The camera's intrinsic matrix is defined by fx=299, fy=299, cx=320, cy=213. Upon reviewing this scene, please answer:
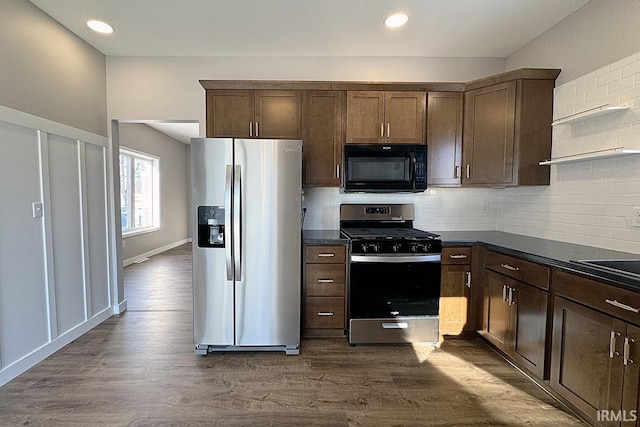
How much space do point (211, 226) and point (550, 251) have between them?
97.5 inches

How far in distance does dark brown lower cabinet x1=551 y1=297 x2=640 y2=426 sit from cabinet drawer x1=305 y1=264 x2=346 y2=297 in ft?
4.92

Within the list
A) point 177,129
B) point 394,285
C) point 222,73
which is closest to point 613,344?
point 394,285

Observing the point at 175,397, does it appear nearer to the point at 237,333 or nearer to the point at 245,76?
the point at 237,333

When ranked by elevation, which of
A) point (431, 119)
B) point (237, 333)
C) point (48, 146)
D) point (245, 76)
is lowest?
point (237, 333)

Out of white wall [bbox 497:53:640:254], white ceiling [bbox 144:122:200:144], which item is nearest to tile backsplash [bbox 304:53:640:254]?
white wall [bbox 497:53:640:254]

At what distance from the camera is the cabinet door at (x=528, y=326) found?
1.93 m

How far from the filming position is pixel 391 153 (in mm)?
2793

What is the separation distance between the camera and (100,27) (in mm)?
2574

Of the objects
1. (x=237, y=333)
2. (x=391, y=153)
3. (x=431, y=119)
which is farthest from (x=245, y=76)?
(x=237, y=333)

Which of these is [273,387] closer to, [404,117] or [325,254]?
Answer: [325,254]

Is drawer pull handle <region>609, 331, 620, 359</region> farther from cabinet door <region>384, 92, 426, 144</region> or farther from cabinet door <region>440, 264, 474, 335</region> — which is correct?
cabinet door <region>384, 92, 426, 144</region>

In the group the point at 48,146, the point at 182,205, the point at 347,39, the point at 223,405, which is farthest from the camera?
the point at 182,205

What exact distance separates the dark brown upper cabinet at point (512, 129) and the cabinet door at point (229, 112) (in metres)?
2.12

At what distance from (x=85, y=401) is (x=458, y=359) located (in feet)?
8.70
